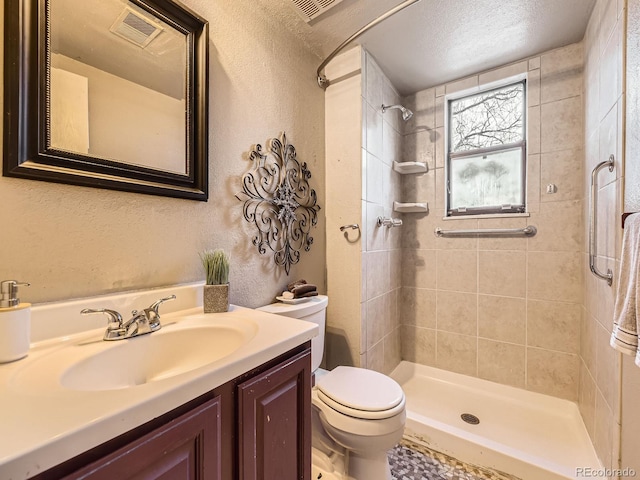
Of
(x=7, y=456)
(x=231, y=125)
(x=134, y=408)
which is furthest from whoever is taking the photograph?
(x=231, y=125)

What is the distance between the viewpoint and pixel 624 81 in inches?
41.2

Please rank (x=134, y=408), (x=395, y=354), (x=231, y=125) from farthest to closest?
(x=395, y=354) → (x=231, y=125) → (x=134, y=408)

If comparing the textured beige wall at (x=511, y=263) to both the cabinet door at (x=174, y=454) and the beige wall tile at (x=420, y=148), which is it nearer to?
the beige wall tile at (x=420, y=148)

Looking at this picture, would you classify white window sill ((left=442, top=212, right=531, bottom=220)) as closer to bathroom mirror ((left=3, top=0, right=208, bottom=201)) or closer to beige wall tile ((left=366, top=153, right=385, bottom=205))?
beige wall tile ((left=366, top=153, right=385, bottom=205))

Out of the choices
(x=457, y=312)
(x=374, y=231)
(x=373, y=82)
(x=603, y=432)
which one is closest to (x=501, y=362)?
(x=457, y=312)

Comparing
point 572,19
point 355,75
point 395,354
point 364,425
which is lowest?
point 395,354

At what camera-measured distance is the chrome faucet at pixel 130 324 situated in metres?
0.73

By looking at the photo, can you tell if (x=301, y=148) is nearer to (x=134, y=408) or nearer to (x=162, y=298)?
(x=162, y=298)

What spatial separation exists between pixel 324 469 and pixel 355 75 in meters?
2.13

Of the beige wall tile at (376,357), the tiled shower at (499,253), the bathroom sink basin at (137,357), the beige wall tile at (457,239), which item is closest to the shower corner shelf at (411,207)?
the tiled shower at (499,253)

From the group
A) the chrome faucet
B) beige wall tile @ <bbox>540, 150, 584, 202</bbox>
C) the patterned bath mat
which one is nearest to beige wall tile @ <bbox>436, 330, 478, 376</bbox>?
the patterned bath mat

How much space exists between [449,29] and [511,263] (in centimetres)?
152

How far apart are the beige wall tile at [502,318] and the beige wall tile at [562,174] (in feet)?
2.36

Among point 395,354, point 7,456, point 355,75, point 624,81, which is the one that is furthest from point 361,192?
point 7,456
